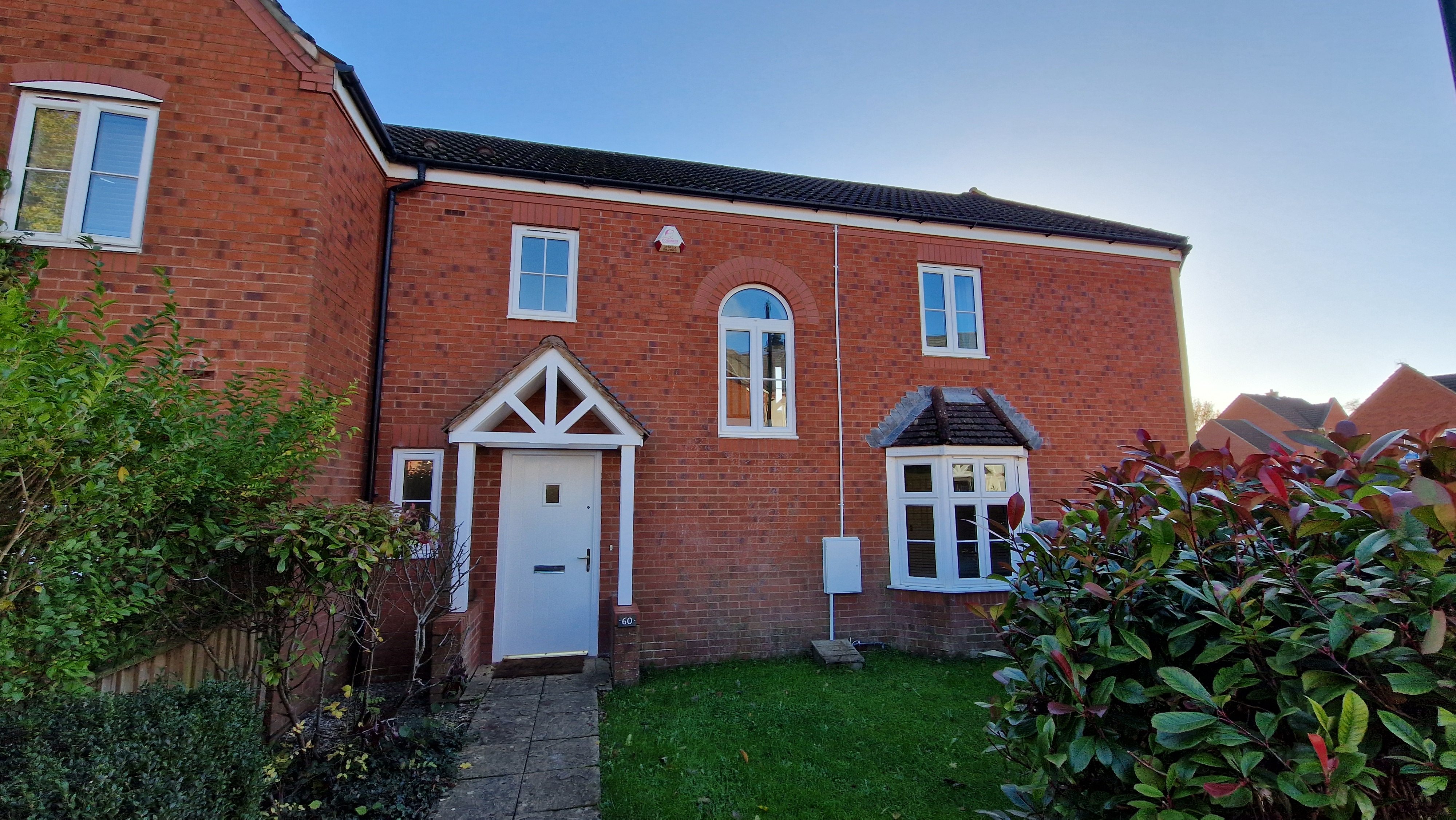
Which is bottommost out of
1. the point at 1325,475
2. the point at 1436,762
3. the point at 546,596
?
the point at 546,596

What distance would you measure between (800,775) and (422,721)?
308cm

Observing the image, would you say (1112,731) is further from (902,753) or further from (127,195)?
(127,195)

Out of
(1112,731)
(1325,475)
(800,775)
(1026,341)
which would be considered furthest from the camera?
(1026,341)

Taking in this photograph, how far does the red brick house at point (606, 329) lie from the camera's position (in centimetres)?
582

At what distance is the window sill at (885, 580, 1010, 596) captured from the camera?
7867 millimetres

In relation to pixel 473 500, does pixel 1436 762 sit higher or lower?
lower

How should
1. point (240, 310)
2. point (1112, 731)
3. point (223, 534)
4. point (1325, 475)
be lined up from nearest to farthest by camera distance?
point (1112, 731) → point (1325, 475) → point (223, 534) → point (240, 310)

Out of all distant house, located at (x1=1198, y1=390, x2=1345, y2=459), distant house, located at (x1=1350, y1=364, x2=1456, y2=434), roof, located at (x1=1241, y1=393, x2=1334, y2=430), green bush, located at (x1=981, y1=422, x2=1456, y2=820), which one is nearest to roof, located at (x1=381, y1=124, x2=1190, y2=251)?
green bush, located at (x1=981, y1=422, x2=1456, y2=820)

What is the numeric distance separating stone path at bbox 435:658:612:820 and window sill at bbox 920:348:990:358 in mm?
6231

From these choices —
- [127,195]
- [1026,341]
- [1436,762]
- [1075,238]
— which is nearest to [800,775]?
[1436,762]

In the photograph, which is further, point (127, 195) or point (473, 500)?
point (473, 500)

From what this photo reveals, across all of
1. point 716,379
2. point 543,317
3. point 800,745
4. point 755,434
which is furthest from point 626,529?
point 800,745

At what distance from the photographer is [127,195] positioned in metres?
5.82

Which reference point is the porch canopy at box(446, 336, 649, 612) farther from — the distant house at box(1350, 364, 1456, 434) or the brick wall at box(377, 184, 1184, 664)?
the distant house at box(1350, 364, 1456, 434)
